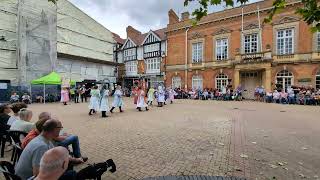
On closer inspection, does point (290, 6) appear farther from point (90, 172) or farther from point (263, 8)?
point (90, 172)

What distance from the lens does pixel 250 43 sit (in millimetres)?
30328

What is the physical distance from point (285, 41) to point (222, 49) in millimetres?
7137

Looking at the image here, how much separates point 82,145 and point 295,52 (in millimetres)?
25468

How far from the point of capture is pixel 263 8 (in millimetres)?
28844

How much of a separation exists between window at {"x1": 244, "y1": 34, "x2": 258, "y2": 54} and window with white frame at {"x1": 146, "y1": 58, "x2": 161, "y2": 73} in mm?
14861

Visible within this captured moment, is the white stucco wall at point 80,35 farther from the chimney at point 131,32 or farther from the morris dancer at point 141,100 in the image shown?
the morris dancer at point 141,100

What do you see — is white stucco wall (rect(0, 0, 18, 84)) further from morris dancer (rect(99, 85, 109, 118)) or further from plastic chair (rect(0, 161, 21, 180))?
plastic chair (rect(0, 161, 21, 180))

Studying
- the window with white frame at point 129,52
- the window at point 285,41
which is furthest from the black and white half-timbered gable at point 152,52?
the window at point 285,41

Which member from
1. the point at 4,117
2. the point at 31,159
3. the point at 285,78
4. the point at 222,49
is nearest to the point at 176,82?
the point at 222,49

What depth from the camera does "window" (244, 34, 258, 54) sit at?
1179 inches

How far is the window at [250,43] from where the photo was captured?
98.3 feet

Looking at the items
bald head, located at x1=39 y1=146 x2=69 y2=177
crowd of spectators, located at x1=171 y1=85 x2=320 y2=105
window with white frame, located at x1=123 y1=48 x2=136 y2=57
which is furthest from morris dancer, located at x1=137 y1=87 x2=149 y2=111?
window with white frame, located at x1=123 y1=48 x2=136 y2=57

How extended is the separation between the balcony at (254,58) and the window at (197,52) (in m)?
6.23

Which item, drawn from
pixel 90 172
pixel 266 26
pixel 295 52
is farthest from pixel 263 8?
pixel 90 172
